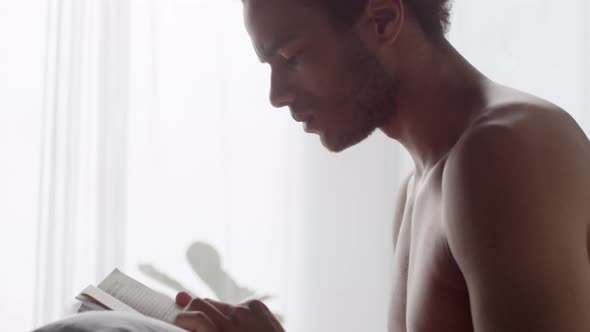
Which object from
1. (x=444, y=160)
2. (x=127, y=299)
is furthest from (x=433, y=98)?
(x=127, y=299)

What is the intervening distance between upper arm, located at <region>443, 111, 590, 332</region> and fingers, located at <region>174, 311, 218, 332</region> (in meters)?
0.33

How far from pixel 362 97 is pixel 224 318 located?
0.32 meters

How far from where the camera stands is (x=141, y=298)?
0.93 metres

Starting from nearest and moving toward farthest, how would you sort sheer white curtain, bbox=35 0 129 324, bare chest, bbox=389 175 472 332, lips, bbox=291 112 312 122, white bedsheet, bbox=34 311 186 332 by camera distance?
white bedsheet, bbox=34 311 186 332 < bare chest, bbox=389 175 472 332 < lips, bbox=291 112 312 122 < sheer white curtain, bbox=35 0 129 324

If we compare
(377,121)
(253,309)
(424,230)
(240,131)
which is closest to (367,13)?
(377,121)

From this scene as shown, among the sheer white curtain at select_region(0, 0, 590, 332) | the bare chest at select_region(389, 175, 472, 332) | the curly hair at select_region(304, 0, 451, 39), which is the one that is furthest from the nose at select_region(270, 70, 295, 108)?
the sheer white curtain at select_region(0, 0, 590, 332)

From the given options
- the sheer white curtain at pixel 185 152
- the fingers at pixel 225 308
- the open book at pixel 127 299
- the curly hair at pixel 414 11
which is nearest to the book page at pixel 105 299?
the open book at pixel 127 299

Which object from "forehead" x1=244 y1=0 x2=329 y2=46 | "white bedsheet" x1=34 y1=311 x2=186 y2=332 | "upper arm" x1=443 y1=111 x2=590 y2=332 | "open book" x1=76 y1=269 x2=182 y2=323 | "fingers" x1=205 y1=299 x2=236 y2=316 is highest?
"forehead" x1=244 y1=0 x2=329 y2=46

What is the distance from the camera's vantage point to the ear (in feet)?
3.03

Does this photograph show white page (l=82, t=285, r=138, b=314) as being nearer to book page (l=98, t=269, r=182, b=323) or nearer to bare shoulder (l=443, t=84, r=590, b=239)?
book page (l=98, t=269, r=182, b=323)

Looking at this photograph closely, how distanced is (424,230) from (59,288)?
1168 millimetres

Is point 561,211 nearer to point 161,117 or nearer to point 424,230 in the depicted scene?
point 424,230

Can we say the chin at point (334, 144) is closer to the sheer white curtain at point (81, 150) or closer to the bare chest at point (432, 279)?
A: the bare chest at point (432, 279)

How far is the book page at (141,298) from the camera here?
2.99 feet
